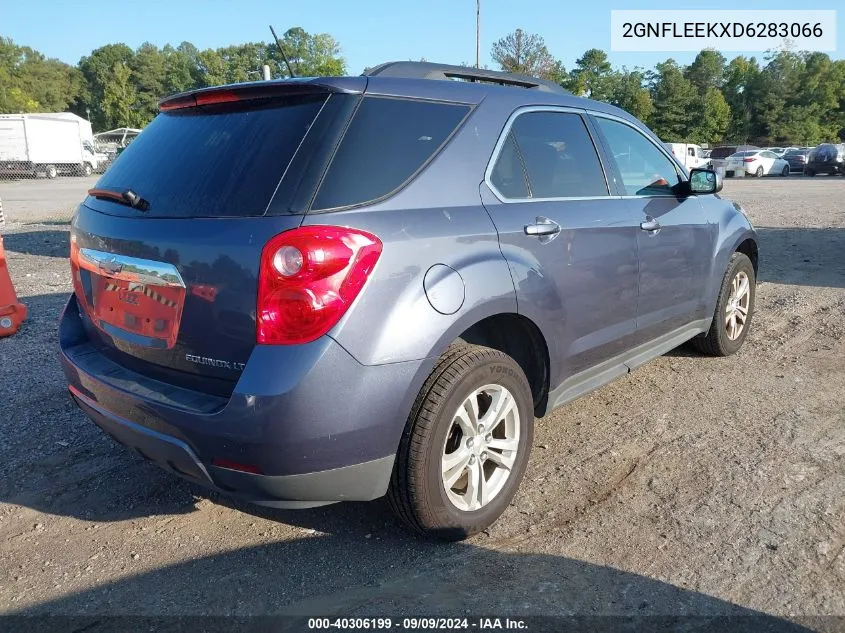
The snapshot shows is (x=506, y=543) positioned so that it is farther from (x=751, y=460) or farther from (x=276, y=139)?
(x=276, y=139)

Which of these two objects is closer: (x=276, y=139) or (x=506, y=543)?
(x=276, y=139)

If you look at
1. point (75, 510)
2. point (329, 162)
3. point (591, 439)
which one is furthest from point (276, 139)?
point (591, 439)

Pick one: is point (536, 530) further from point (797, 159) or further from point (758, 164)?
point (797, 159)

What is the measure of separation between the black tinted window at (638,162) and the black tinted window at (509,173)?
95cm

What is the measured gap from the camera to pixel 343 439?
7.50 ft

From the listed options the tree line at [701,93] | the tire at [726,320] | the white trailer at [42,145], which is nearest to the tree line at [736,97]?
the tree line at [701,93]

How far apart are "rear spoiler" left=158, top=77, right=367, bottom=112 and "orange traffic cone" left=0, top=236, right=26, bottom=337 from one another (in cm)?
378

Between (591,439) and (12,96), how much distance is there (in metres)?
76.9

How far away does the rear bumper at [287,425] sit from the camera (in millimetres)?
2193

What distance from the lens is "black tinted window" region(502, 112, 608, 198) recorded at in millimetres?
3137

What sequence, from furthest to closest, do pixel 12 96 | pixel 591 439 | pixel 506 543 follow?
pixel 12 96
pixel 591 439
pixel 506 543

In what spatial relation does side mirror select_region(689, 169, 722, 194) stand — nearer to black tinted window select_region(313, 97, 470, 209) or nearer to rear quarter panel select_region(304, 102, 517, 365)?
rear quarter panel select_region(304, 102, 517, 365)

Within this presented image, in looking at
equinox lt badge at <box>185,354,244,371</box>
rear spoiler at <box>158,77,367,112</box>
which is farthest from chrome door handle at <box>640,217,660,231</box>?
equinox lt badge at <box>185,354,244,371</box>

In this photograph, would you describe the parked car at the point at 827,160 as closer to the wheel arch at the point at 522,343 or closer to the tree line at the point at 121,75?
the wheel arch at the point at 522,343
